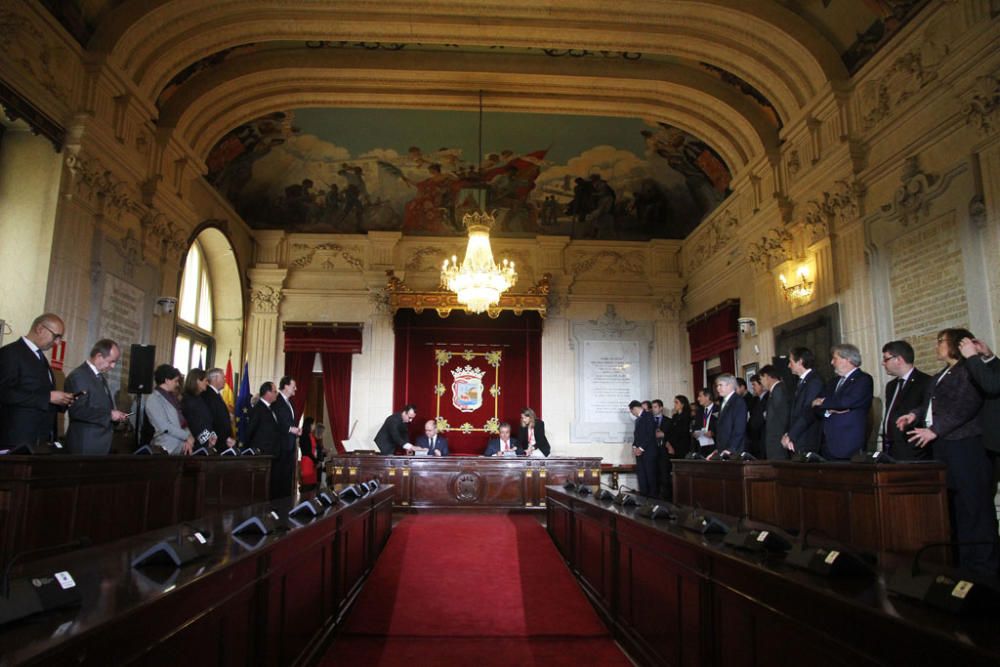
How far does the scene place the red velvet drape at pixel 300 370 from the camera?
10500 millimetres

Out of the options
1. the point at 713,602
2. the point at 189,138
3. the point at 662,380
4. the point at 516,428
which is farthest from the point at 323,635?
the point at 662,380

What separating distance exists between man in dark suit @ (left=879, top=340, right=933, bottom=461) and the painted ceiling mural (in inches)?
229

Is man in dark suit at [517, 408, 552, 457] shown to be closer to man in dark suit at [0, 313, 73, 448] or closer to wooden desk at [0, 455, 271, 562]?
wooden desk at [0, 455, 271, 562]

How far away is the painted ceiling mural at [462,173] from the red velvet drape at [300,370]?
2.15 metres

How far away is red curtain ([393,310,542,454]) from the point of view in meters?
10.8

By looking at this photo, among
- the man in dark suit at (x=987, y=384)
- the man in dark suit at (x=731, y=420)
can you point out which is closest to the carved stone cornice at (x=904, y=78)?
the man in dark suit at (x=987, y=384)

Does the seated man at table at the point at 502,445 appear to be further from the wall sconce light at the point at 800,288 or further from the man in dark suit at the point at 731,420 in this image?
the wall sconce light at the point at 800,288

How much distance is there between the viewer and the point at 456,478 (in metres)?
8.44

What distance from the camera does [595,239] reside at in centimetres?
1152

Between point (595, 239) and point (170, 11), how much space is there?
710 cm

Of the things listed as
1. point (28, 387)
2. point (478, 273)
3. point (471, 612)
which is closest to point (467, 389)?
point (478, 273)

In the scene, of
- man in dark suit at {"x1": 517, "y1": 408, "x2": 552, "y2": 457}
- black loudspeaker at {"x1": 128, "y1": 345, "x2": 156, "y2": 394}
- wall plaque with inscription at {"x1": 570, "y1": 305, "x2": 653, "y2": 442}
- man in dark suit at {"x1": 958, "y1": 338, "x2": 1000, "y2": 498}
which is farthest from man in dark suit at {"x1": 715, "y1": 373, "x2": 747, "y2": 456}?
black loudspeaker at {"x1": 128, "y1": 345, "x2": 156, "y2": 394}

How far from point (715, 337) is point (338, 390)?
19.0ft

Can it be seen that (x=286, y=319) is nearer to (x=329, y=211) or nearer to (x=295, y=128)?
(x=329, y=211)
